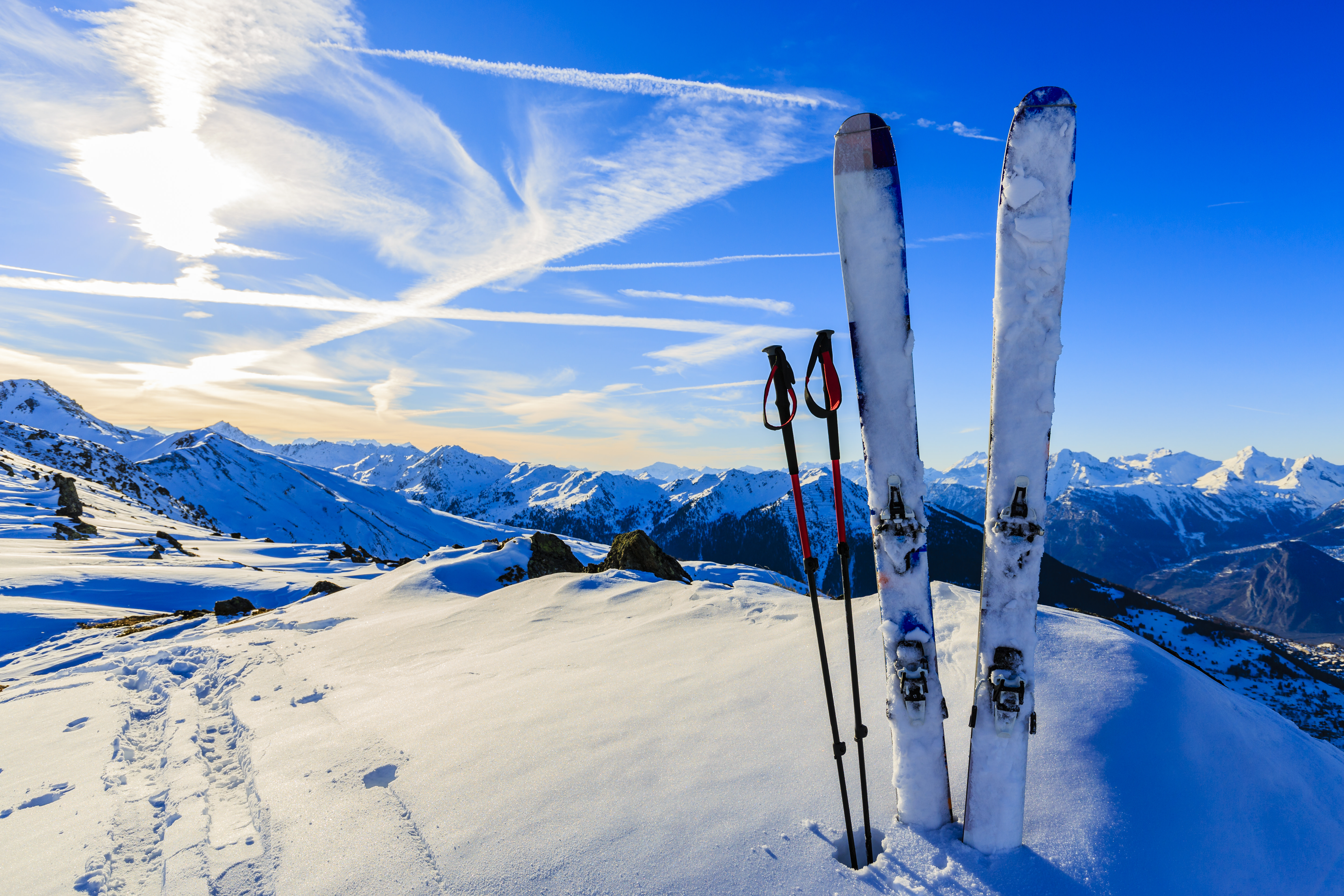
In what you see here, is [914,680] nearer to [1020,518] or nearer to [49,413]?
[1020,518]

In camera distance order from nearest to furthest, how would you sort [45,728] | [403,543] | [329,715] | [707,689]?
[707,689] < [329,715] < [45,728] < [403,543]

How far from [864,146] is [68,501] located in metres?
45.7

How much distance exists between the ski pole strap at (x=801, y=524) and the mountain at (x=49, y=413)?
222 m

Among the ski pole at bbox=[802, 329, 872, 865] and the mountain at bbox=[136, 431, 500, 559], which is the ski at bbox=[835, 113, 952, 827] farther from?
the mountain at bbox=[136, 431, 500, 559]

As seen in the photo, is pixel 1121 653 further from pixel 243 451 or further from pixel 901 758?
pixel 243 451

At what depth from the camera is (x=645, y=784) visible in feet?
12.4

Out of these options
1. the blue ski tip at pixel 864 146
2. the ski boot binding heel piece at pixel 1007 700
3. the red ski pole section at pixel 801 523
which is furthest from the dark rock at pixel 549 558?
the blue ski tip at pixel 864 146

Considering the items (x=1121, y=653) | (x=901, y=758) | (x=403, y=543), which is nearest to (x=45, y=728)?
(x=901, y=758)

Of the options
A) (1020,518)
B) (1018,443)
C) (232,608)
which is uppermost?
(1018,443)

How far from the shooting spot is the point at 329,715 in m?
5.77

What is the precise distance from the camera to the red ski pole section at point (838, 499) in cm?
323

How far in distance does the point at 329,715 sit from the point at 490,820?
3.25m

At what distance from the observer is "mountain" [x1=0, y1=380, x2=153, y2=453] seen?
16450cm

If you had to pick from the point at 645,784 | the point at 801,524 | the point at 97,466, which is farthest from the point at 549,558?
the point at 97,466
